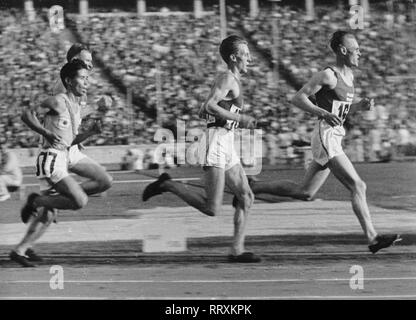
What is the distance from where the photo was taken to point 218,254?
771 cm

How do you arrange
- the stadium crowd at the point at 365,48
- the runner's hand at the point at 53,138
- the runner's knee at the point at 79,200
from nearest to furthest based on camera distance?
the runner's hand at the point at 53,138, the runner's knee at the point at 79,200, the stadium crowd at the point at 365,48

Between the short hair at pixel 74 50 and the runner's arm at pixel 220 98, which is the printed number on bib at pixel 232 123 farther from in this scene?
the short hair at pixel 74 50

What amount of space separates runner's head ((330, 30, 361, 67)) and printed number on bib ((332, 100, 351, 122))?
12.1 inches

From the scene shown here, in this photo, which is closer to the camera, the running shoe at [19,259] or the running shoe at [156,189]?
the running shoe at [19,259]

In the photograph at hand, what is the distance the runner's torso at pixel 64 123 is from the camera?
7379 mm

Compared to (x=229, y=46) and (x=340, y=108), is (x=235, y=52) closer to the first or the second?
(x=229, y=46)

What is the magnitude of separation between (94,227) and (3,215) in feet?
3.74

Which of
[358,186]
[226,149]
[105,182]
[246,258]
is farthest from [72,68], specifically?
[358,186]

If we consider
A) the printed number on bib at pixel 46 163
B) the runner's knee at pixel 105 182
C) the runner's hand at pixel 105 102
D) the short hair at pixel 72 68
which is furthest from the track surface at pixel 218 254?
the short hair at pixel 72 68

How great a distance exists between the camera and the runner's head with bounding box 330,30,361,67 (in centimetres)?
745

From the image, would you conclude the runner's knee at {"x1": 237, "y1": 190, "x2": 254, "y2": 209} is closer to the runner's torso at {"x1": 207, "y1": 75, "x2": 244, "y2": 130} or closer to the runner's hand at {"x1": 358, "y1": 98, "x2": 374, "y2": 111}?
the runner's torso at {"x1": 207, "y1": 75, "x2": 244, "y2": 130}

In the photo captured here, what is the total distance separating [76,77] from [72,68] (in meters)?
0.08

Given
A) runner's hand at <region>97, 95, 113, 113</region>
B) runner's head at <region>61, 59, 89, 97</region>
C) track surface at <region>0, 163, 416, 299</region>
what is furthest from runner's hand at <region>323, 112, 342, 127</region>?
runner's head at <region>61, 59, 89, 97</region>
